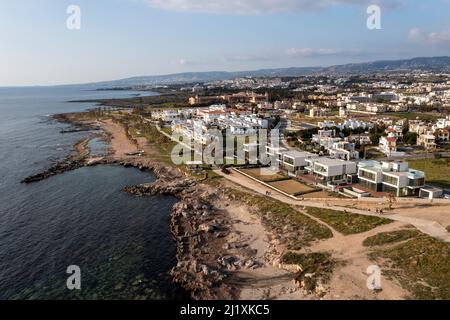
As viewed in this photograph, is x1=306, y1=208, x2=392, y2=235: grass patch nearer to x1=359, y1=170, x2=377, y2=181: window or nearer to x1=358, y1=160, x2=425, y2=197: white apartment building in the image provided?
x1=358, y1=160, x2=425, y2=197: white apartment building

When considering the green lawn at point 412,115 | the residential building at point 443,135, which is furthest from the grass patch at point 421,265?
the green lawn at point 412,115

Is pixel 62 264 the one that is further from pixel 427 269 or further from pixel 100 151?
pixel 100 151

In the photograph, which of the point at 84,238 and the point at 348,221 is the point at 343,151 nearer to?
the point at 348,221

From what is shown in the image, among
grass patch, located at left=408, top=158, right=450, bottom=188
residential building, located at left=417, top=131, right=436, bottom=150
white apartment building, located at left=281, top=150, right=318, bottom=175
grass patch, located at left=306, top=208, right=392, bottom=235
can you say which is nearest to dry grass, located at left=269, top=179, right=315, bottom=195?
white apartment building, located at left=281, top=150, right=318, bottom=175

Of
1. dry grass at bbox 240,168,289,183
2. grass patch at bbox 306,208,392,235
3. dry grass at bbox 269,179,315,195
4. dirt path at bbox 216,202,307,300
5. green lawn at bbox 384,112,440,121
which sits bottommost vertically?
dirt path at bbox 216,202,307,300

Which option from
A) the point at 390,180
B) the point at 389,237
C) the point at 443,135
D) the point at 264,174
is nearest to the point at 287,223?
the point at 389,237

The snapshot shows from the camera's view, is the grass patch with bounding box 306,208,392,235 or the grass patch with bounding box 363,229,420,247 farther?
the grass patch with bounding box 306,208,392,235

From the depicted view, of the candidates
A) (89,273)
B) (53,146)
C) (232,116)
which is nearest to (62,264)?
(89,273)
